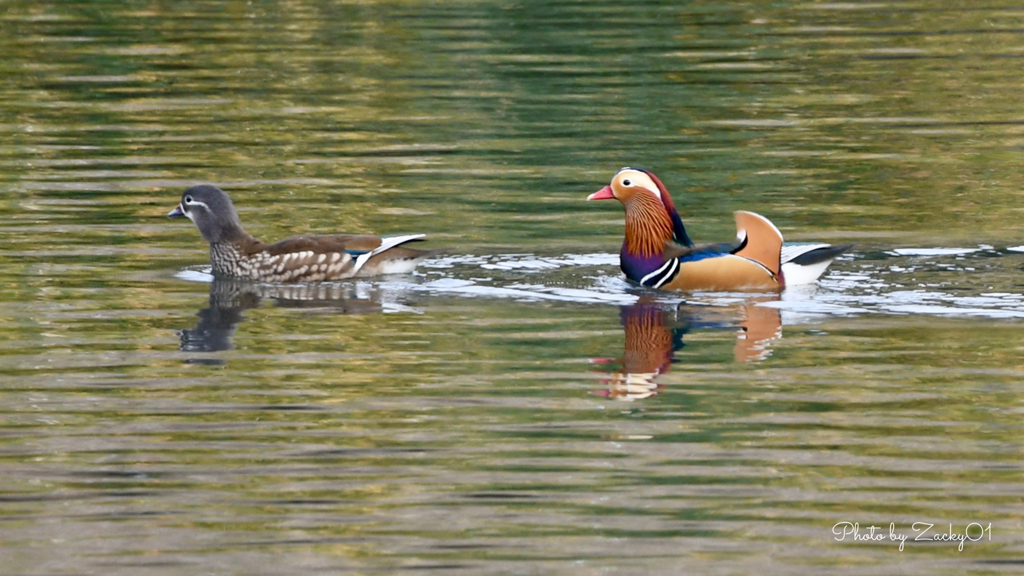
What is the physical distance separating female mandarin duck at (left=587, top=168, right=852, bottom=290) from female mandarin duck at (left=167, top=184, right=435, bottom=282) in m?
1.55

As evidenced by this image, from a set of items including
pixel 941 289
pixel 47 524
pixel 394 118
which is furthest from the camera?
pixel 394 118

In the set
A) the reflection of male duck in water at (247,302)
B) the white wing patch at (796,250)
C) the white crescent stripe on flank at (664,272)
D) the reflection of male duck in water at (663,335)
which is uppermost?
the white wing patch at (796,250)

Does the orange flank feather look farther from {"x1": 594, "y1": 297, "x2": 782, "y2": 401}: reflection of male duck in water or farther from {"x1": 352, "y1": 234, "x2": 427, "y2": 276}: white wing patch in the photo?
{"x1": 352, "y1": 234, "x2": 427, "y2": 276}: white wing patch

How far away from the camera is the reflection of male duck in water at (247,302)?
12.1m

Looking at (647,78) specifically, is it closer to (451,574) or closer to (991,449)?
(991,449)

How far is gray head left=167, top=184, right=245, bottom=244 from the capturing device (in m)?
14.5

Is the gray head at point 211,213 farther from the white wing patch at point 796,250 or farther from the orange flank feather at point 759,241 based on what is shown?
the white wing patch at point 796,250

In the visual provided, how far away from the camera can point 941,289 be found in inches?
509

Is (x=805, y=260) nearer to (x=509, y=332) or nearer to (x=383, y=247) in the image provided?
(x=509, y=332)

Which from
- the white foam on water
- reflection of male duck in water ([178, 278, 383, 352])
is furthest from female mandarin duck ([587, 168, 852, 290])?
reflection of male duck in water ([178, 278, 383, 352])

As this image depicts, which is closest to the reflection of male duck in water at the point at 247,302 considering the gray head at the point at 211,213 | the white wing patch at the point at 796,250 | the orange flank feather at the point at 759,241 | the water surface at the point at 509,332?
the water surface at the point at 509,332

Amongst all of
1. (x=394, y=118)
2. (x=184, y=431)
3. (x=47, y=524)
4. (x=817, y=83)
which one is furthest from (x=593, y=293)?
(x=817, y=83)

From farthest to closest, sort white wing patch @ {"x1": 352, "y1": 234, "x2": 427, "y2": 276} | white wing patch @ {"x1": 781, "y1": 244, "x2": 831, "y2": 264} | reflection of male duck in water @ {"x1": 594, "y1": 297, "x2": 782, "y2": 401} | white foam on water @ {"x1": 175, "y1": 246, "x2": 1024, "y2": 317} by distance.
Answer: white wing patch @ {"x1": 352, "y1": 234, "x2": 427, "y2": 276}, white wing patch @ {"x1": 781, "y1": 244, "x2": 831, "y2": 264}, white foam on water @ {"x1": 175, "y1": 246, "x2": 1024, "y2": 317}, reflection of male duck in water @ {"x1": 594, "y1": 297, "x2": 782, "y2": 401}

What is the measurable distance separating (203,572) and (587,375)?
351 centimetres
